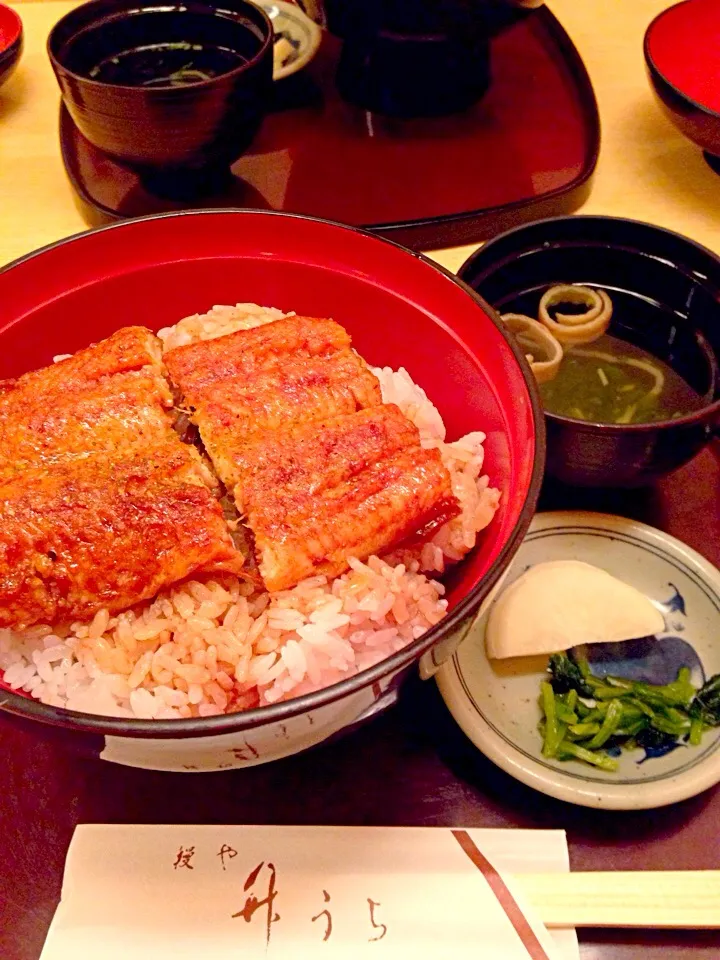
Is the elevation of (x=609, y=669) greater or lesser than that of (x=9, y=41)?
lesser

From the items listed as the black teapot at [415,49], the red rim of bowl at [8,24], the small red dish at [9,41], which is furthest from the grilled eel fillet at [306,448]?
the red rim of bowl at [8,24]

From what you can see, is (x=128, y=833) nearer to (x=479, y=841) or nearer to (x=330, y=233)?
(x=479, y=841)

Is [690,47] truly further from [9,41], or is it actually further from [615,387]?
[9,41]

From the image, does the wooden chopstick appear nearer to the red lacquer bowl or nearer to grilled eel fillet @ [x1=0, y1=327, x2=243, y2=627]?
grilled eel fillet @ [x1=0, y1=327, x2=243, y2=627]

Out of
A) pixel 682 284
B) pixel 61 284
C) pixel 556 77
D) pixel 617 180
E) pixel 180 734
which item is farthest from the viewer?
pixel 556 77

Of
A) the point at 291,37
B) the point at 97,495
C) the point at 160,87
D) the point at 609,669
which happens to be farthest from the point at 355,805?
the point at 291,37

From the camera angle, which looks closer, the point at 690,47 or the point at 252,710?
the point at 252,710

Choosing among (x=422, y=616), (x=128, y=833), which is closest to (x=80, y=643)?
(x=128, y=833)
